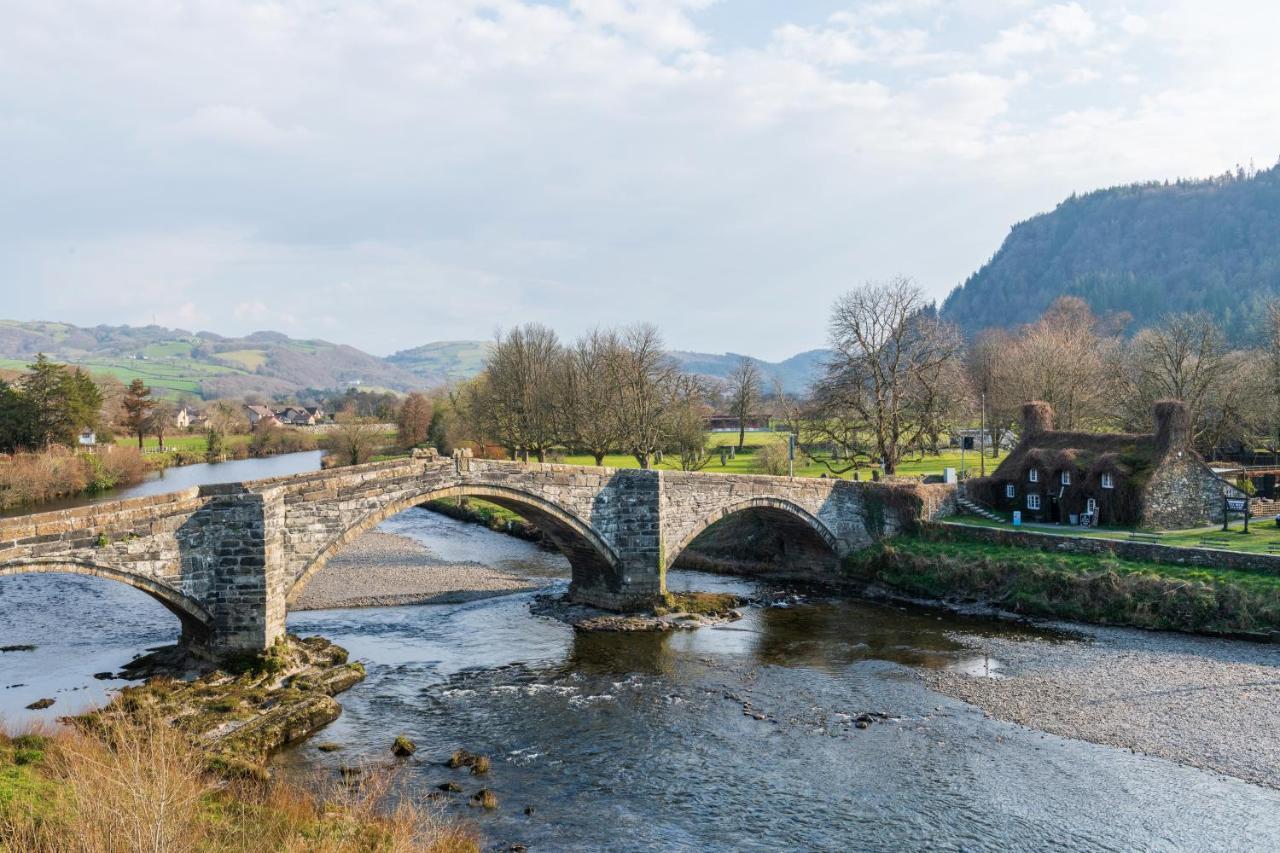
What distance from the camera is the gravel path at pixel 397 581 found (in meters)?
31.9

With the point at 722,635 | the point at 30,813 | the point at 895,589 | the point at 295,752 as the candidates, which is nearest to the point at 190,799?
the point at 30,813

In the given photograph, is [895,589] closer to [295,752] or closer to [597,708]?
[597,708]

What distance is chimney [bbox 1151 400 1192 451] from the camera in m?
33.4

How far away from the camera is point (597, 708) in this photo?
69.2 ft

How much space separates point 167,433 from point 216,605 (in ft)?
311

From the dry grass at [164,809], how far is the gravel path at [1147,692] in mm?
13642

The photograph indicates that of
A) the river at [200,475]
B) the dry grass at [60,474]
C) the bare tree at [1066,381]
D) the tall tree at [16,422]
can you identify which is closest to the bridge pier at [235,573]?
the river at [200,475]

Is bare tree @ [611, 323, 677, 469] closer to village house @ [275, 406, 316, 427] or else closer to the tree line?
the tree line

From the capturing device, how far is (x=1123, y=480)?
34.3m

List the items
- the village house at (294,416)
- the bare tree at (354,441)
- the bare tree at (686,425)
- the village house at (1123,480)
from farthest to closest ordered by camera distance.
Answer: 1. the village house at (294,416)
2. the bare tree at (354,441)
3. the bare tree at (686,425)
4. the village house at (1123,480)

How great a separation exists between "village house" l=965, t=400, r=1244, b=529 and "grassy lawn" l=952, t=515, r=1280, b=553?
0.88m

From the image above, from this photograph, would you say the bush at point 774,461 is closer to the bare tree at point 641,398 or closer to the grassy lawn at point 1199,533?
the bare tree at point 641,398

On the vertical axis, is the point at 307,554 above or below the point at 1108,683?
above

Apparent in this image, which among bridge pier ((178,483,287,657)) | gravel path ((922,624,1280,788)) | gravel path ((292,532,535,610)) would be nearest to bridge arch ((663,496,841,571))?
Answer: gravel path ((292,532,535,610))
